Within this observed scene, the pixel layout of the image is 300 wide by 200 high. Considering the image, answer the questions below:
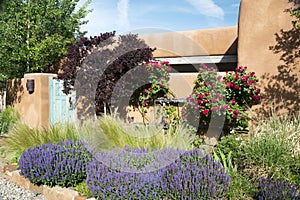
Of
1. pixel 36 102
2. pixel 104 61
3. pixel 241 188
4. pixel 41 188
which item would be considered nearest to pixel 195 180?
pixel 241 188

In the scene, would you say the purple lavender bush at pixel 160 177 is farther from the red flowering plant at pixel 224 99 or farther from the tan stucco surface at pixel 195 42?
the tan stucco surface at pixel 195 42

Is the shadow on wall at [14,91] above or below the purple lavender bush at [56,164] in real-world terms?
above

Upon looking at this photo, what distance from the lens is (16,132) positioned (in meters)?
5.56

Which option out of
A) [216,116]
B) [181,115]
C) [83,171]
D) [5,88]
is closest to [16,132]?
[83,171]

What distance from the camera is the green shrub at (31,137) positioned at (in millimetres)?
5137

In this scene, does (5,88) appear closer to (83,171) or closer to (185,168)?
(83,171)

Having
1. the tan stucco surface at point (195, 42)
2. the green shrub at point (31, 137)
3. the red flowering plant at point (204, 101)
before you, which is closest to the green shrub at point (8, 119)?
the green shrub at point (31, 137)

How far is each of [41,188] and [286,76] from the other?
4.92 metres

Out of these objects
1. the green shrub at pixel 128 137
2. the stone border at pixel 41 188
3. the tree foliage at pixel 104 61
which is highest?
the tree foliage at pixel 104 61

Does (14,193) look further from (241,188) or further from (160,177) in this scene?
(241,188)

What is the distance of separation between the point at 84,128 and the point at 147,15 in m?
3.55

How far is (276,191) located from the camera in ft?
10.1

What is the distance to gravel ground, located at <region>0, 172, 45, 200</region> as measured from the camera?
4.20 metres

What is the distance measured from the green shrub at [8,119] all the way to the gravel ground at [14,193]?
3629mm
